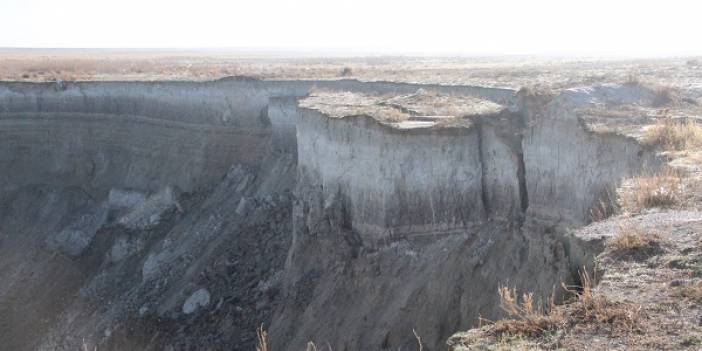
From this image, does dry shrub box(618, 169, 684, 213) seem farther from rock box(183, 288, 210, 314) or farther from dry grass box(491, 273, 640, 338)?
rock box(183, 288, 210, 314)

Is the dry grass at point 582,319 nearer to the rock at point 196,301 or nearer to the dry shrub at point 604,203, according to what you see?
the dry shrub at point 604,203

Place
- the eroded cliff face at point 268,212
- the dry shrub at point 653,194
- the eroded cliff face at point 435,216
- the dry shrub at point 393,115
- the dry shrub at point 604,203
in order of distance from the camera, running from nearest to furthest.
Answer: the dry shrub at point 653,194 → the dry shrub at point 604,203 → the eroded cliff face at point 435,216 → the eroded cliff face at point 268,212 → the dry shrub at point 393,115

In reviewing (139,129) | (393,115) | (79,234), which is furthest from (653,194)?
(139,129)

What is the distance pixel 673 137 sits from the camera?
10875 mm

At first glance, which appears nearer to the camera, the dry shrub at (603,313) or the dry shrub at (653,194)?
the dry shrub at (603,313)

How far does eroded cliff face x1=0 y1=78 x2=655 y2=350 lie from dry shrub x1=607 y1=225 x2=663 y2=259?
1600 millimetres

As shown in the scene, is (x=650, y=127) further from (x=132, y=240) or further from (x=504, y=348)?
(x=132, y=240)

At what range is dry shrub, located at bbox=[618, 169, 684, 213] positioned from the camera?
8500 millimetres

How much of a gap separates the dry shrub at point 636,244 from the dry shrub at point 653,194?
1.22 m

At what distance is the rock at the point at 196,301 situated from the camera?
1767cm

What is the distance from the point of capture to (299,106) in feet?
57.2

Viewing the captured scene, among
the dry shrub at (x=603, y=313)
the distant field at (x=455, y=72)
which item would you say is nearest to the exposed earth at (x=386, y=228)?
the dry shrub at (x=603, y=313)

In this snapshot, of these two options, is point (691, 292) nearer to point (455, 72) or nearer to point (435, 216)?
point (435, 216)

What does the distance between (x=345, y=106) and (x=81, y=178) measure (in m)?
15.8
